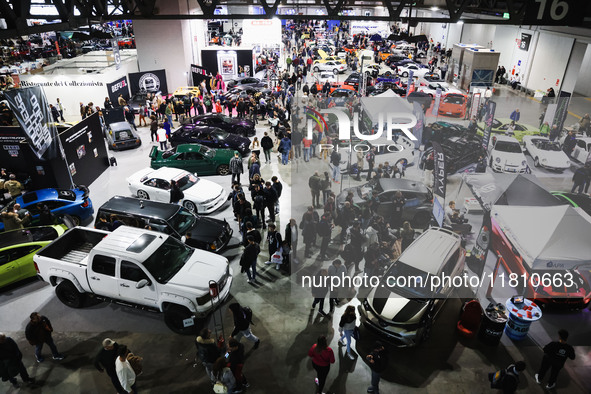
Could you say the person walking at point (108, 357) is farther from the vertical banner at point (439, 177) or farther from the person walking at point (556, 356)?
the vertical banner at point (439, 177)

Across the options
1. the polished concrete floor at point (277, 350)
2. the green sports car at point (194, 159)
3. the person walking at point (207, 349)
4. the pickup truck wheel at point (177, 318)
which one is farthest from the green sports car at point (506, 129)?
the person walking at point (207, 349)

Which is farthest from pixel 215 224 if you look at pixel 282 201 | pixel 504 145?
pixel 504 145

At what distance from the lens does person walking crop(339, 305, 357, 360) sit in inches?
275

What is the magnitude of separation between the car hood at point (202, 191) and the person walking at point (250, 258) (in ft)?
11.5

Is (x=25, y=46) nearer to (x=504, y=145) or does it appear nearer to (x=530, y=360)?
(x=504, y=145)

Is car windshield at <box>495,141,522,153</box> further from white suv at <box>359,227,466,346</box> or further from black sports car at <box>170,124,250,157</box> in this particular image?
black sports car at <box>170,124,250,157</box>

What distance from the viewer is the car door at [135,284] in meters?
7.71

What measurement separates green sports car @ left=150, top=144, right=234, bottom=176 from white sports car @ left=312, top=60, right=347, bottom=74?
22.3 meters

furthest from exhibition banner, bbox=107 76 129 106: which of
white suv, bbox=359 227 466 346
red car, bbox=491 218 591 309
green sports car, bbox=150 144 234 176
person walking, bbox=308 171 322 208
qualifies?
red car, bbox=491 218 591 309

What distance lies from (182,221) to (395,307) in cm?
572

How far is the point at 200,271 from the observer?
811 cm

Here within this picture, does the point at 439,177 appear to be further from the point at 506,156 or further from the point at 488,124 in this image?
the point at 488,124

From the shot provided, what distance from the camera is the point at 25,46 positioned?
41281mm

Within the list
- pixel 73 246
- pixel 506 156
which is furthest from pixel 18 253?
pixel 506 156
